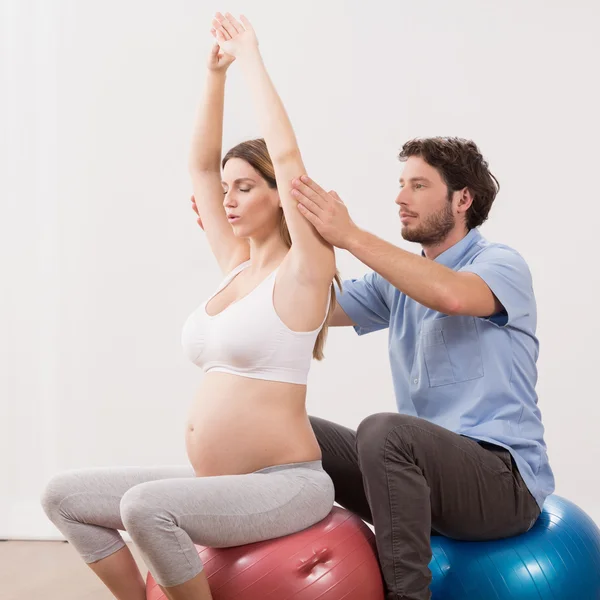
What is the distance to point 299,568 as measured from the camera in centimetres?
190

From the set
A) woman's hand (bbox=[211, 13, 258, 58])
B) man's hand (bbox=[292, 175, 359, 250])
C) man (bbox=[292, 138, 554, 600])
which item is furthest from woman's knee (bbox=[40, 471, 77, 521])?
woman's hand (bbox=[211, 13, 258, 58])

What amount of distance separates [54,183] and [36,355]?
894mm

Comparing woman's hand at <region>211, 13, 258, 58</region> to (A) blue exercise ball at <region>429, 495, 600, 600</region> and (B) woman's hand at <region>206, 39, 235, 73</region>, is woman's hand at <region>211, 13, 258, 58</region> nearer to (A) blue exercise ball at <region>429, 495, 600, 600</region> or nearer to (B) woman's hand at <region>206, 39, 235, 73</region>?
(B) woman's hand at <region>206, 39, 235, 73</region>

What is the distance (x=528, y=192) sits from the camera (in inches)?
155

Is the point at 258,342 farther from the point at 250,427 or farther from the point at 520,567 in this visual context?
the point at 520,567

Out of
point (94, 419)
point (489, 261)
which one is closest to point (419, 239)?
point (489, 261)

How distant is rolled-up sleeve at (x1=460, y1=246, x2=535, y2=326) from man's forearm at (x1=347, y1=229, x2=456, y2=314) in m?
0.18

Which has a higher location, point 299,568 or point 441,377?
point 441,377

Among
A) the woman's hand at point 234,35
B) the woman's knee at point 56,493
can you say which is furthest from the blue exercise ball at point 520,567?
the woman's hand at point 234,35

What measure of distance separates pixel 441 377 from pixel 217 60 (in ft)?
3.61

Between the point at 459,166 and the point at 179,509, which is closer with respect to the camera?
the point at 179,509

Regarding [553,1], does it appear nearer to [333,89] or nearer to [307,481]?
[333,89]

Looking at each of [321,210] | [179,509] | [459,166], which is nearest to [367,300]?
[459,166]

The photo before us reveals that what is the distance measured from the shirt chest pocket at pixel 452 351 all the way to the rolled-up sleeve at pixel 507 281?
3.5 inches
